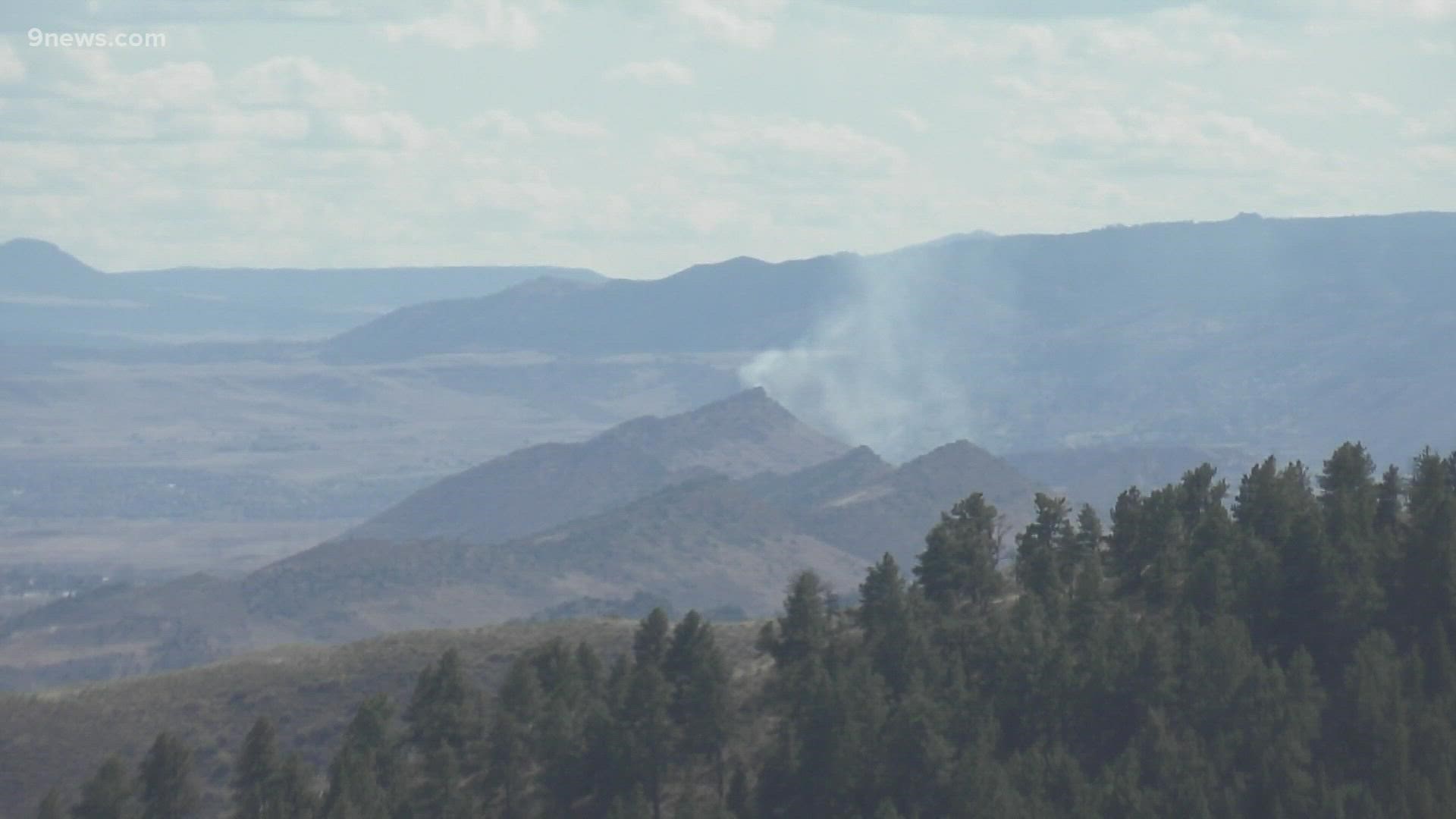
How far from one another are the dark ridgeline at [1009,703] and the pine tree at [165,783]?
0.08 metres

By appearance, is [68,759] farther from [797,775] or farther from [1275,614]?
[1275,614]

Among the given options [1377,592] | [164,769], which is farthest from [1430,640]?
[164,769]

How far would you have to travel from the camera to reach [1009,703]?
5756 centimetres

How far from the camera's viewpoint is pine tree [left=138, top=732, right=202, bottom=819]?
194 feet

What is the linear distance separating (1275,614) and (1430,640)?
4.52 m

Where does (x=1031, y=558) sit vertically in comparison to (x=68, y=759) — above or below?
above

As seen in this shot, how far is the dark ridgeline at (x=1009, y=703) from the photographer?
51031 mm

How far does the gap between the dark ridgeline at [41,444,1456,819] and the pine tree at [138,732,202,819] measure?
0.08 m

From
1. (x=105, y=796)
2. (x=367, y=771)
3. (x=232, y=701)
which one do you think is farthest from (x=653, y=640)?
(x=232, y=701)

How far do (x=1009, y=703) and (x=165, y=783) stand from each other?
21.4m

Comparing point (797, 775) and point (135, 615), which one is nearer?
point (797, 775)

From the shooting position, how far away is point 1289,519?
6456 cm

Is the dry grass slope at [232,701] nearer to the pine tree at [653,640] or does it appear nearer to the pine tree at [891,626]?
the pine tree at [653,640]

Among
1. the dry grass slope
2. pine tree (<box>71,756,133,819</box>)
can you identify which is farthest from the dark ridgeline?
the dry grass slope
